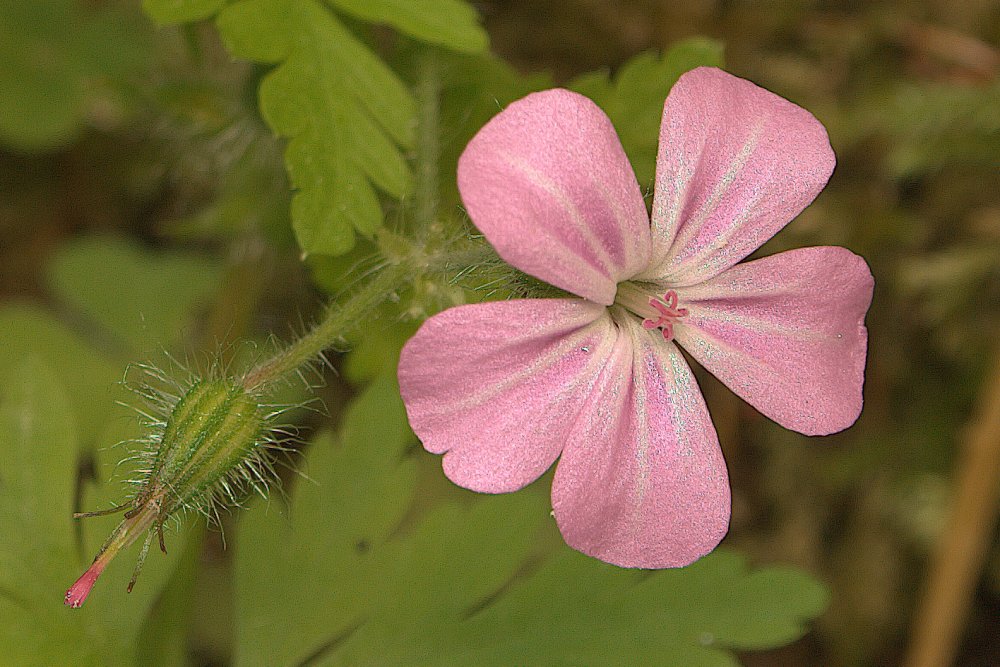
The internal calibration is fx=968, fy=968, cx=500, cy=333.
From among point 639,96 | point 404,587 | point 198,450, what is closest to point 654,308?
point 639,96

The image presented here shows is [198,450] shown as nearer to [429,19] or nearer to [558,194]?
[558,194]

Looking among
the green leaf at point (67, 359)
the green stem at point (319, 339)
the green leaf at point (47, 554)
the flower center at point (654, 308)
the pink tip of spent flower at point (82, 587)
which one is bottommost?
the green leaf at point (67, 359)

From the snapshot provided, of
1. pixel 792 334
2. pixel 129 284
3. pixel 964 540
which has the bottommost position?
pixel 964 540

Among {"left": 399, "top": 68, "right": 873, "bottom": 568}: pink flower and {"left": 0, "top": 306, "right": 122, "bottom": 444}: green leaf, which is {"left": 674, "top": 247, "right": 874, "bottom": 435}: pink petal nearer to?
{"left": 399, "top": 68, "right": 873, "bottom": 568}: pink flower

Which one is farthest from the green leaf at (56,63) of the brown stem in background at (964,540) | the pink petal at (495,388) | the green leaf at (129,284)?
the brown stem in background at (964,540)

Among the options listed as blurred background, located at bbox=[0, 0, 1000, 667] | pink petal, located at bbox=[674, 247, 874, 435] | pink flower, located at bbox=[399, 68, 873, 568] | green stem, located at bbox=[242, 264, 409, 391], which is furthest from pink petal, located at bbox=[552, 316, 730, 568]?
blurred background, located at bbox=[0, 0, 1000, 667]

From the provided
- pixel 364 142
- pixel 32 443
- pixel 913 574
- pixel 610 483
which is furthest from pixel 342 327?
pixel 913 574

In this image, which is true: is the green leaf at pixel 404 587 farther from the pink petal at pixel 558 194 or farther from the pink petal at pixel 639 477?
the pink petal at pixel 558 194
